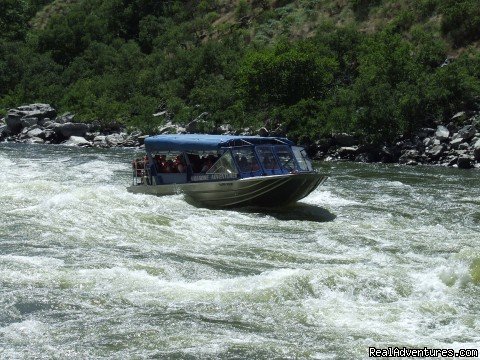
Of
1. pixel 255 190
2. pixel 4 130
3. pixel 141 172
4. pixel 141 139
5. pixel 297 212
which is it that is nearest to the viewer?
pixel 255 190

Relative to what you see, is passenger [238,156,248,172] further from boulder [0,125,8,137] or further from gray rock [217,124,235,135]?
boulder [0,125,8,137]

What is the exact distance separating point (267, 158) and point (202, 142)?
78.0 inches

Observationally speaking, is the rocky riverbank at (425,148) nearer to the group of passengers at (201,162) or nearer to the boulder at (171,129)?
the boulder at (171,129)

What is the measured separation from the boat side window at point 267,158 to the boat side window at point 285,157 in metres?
0.24

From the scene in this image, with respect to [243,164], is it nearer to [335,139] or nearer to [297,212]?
[297,212]

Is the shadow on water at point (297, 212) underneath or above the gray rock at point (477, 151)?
underneath

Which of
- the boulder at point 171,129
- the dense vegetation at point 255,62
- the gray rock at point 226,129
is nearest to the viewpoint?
the dense vegetation at point 255,62

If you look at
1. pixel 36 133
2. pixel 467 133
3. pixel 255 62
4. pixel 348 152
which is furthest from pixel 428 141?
pixel 36 133

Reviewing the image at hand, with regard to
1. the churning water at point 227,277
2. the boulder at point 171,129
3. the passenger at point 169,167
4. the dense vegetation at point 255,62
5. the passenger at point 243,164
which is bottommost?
the churning water at point 227,277

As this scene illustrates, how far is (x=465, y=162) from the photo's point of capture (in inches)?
1401

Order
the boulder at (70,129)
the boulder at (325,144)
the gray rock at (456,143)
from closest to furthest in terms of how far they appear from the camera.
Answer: the gray rock at (456,143) → the boulder at (325,144) → the boulder at (70,129)

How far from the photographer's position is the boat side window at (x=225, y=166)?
2220 cm

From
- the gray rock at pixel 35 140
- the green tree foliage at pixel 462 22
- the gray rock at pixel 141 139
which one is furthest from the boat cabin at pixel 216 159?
the green tree foliage at pixel 462 22

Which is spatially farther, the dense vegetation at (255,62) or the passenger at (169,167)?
the dense vegetation at (255,62)
